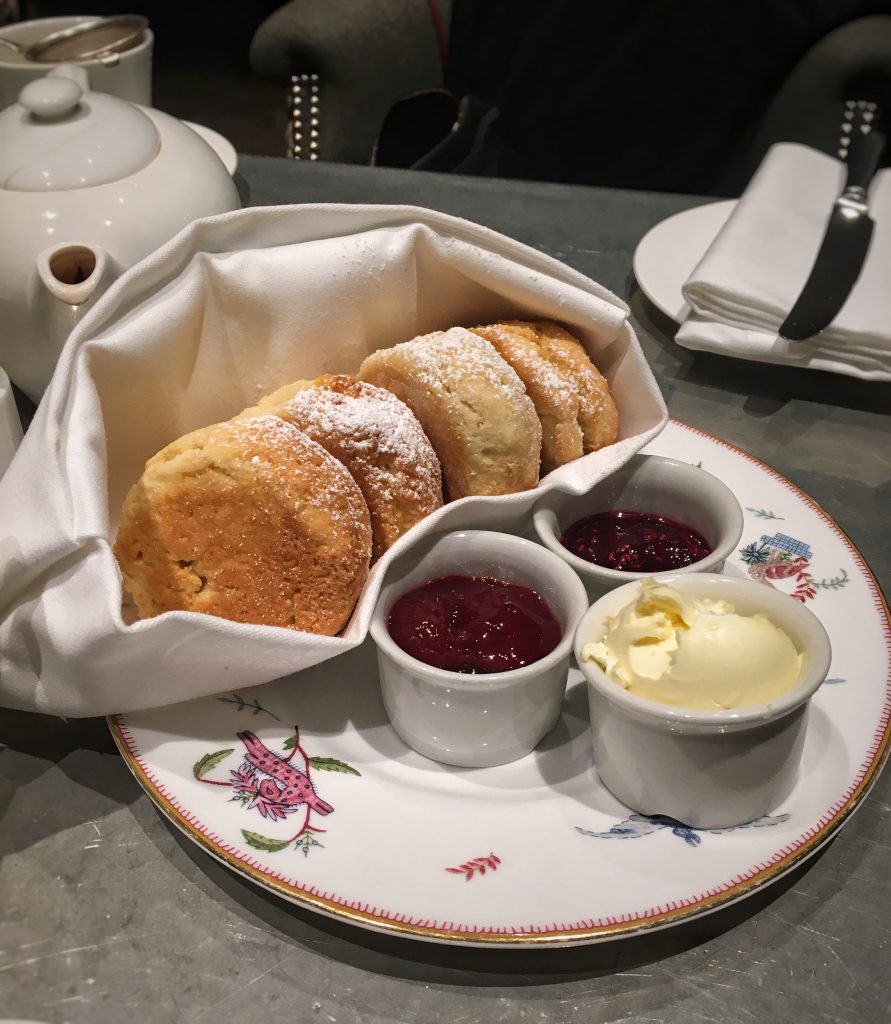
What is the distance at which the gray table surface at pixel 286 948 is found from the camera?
0.89 metres

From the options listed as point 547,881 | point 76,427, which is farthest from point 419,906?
point 76,427

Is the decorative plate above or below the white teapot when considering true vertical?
below

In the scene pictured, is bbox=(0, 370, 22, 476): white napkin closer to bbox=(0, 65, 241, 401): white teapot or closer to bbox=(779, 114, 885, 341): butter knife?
bbox=(0, 65, 241, 401): white teapot

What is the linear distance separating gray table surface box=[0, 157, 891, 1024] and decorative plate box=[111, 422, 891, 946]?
59mm

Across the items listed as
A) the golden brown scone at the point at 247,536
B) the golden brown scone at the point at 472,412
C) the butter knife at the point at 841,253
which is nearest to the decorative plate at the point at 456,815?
the golden brown scone at the point at 247,536

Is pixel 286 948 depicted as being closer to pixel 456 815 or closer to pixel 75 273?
pixel 456 815

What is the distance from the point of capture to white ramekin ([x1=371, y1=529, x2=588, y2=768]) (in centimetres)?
101

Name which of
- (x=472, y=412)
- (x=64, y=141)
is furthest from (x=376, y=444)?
(x=64, y=141)

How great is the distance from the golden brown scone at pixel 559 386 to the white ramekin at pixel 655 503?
0.05 metres

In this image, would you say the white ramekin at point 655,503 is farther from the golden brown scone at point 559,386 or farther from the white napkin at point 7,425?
the white napkin at point 7,425

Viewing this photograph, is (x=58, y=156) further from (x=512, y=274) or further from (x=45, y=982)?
(x=45, y=982)

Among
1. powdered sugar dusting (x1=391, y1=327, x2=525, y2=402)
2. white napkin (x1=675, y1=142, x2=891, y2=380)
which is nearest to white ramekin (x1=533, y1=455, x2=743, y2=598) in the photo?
powdered sugar dusting (x1=391, y1=327, x2=525, y2=402)

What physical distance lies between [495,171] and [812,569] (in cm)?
232

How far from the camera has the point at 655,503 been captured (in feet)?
4.27
